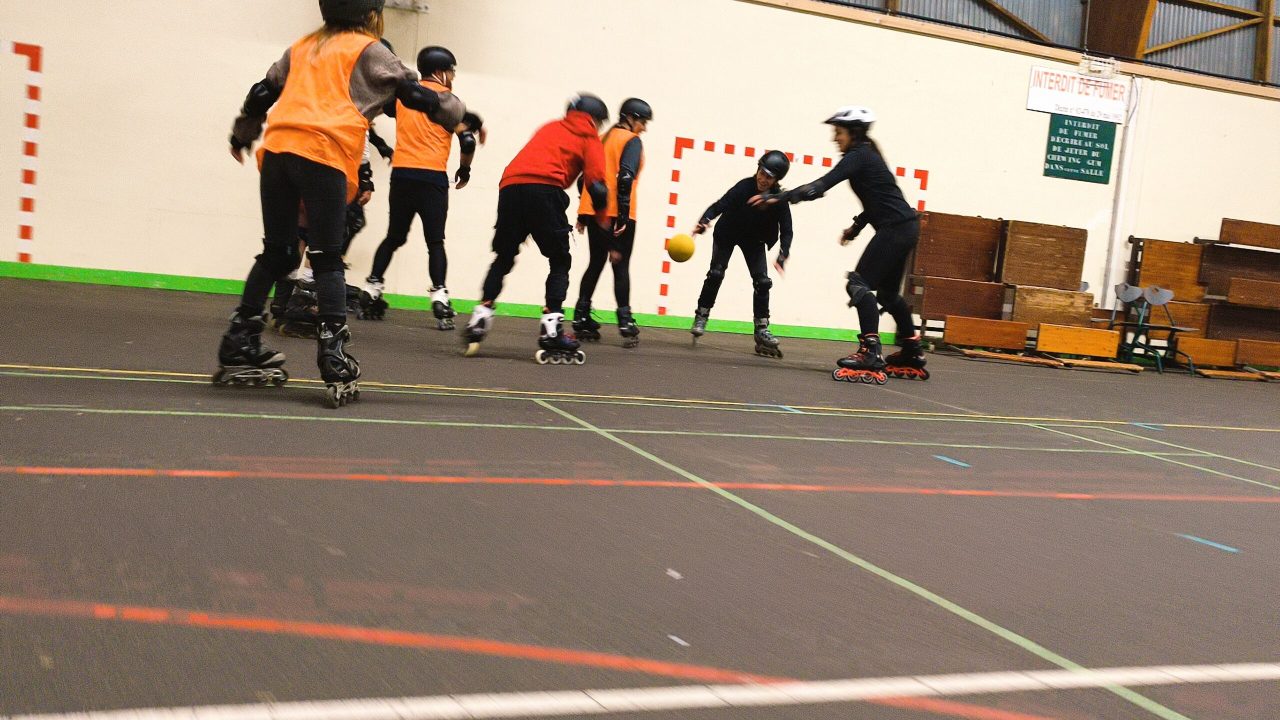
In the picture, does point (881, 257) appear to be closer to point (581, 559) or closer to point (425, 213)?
point (425, 213)

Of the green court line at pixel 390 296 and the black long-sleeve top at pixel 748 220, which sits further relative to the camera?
the green court line at pixel 390 296

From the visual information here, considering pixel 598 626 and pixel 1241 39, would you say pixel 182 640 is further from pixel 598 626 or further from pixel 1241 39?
pixel 1241 39

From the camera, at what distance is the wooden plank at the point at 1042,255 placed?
13320 millimetres

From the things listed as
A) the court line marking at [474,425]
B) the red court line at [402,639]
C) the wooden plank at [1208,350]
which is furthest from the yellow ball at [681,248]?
the red court line at [402,639]

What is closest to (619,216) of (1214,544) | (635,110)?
(635,110)

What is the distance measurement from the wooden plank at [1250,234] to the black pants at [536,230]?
1038 centimetres

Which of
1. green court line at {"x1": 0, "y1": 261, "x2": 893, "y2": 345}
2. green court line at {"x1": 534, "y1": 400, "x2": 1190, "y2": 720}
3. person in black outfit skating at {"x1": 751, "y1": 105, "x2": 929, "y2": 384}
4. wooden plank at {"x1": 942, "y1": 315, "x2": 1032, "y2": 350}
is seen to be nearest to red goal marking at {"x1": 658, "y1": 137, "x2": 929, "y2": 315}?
green court line at {"x1": 0, "y1": 261, "x2": 893, "y2": 345}

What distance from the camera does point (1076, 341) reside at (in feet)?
43.1

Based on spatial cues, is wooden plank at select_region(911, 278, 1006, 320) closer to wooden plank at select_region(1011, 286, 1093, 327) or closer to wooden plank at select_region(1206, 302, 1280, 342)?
wooden plank at select_region(1011, 286, 1093, 327)

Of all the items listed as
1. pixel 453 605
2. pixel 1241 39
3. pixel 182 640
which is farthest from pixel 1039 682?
pixel 1241 39

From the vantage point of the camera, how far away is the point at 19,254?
10.2 metres

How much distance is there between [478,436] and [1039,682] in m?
2.70

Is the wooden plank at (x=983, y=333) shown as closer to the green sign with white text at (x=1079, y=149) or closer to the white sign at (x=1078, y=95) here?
the green sign with white text at (x=1079, y=149)

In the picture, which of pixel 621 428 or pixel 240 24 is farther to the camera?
pixel 240 24
